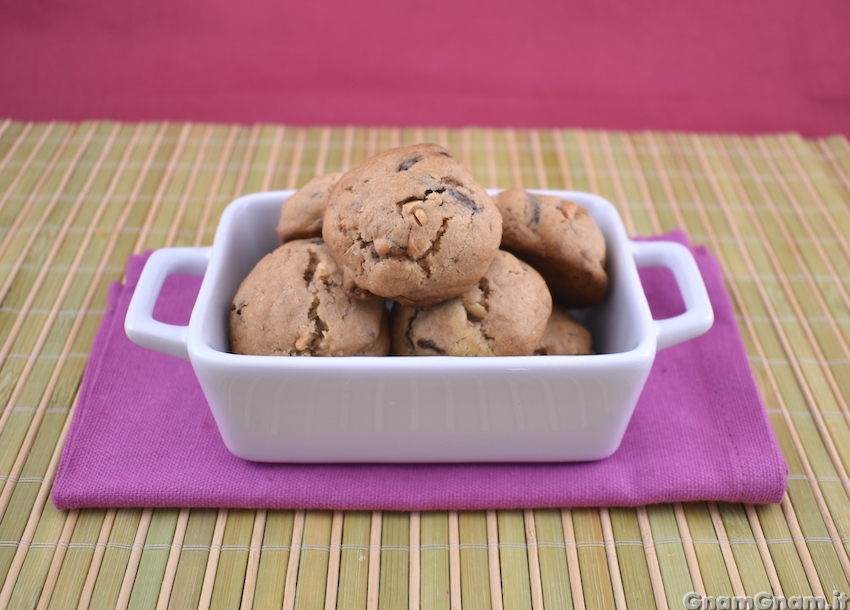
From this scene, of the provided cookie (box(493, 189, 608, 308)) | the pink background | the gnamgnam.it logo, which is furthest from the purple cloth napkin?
the pink background

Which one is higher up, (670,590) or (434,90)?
(670,590)

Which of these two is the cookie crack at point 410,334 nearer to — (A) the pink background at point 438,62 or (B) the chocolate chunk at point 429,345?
(B) the chocolate chunk at point 429,345

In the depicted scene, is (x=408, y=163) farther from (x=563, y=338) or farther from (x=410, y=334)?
(x=563, y=338)

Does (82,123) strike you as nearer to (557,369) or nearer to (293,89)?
(293,89)

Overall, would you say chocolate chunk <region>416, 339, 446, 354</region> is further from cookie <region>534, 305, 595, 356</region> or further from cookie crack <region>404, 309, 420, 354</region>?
cookie <region>534, 305, 595, 356</region>

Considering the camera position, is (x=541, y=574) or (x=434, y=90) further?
(x=434, y=90)

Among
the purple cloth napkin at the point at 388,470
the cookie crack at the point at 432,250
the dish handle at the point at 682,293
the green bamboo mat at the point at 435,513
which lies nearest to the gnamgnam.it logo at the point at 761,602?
the green bamboo mat at the point at 435,513

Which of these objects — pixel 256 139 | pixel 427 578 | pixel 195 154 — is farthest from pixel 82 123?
pixel 427 578

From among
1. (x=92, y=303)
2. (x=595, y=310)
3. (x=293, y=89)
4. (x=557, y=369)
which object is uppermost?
(x=557, y=369)
